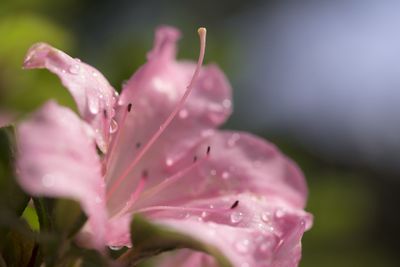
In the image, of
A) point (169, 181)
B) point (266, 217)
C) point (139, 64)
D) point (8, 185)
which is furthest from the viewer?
point (139, 64)

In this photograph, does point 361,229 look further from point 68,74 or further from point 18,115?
point 68,74

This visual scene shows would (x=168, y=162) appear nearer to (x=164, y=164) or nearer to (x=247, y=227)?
(x=164, y=164)

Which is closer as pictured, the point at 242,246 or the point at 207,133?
the point at 242,246

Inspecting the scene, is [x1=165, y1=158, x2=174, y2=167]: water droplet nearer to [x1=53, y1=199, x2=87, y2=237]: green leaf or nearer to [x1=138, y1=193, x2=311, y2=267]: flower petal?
[x1=138, y1=193, x2=311, y2=267]: flower petal

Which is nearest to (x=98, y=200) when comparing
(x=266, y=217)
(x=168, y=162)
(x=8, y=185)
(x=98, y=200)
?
(x=98, y=200)

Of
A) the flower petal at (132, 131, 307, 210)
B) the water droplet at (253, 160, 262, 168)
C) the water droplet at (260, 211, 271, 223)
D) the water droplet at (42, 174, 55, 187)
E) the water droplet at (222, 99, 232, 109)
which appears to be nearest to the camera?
the water droplet at (42, 174, 55, 187)

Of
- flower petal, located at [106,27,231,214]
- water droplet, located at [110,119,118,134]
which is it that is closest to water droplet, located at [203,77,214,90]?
flower petal, located at [106,27,231,214]

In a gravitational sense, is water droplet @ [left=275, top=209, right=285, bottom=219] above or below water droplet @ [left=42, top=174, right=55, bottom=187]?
below

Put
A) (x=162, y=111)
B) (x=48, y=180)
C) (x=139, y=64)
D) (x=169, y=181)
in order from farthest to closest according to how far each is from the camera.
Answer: (x=139, y=64) → (x=162, y=111) → (x=169, y=181) → (x=48, y=180)
